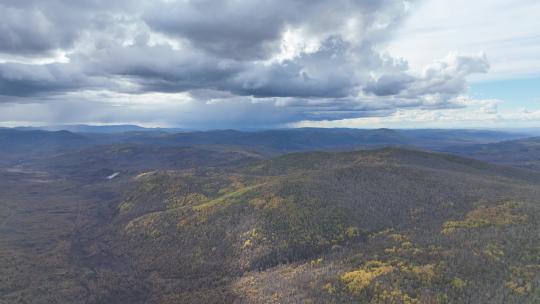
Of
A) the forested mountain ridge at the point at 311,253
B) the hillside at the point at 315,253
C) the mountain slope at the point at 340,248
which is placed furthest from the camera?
the forested mountain ridge at the point at 311,253

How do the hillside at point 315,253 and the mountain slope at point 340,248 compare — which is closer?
the mountain slope at point 340,248

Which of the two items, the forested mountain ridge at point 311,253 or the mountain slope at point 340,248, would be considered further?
the forested mountain ridge at point 311,253

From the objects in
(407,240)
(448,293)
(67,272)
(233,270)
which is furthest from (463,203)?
(67,272)

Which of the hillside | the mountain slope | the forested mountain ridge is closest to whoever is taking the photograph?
the mountain slope

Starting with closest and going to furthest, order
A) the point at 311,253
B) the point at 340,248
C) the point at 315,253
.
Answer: the point at 340,248
the point at 315,253
the point at 311,253

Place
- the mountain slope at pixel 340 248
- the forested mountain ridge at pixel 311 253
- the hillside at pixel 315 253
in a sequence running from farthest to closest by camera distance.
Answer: the forested mountain ridge at pixel 311 253 → the hillside at pixel 315 253 → the mountain slope at pixel 340 248

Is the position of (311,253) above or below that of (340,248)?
below

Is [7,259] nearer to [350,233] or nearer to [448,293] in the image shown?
[350,233]

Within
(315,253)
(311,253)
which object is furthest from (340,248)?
(311,253)

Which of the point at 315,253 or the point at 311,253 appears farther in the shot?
the point at 311,253

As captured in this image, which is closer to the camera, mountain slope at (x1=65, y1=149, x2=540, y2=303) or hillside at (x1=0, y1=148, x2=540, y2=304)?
mountain slope at (x1=65, y1=149, x2=540, y2=303)

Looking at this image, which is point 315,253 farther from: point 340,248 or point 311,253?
point 340,248
